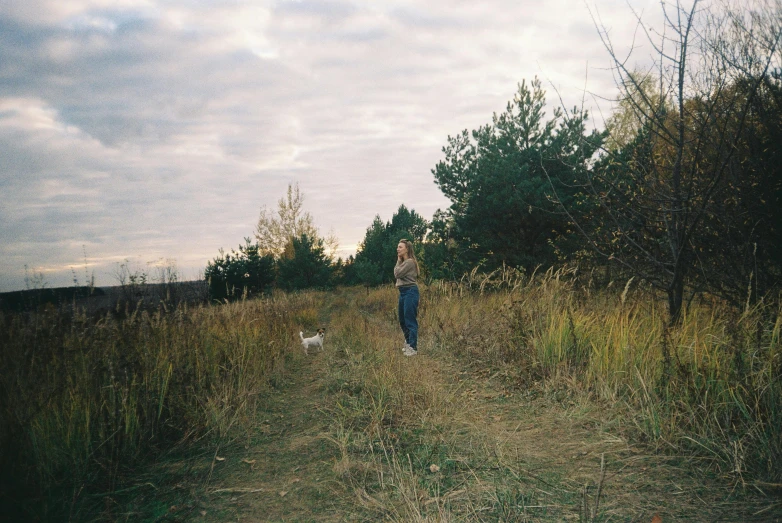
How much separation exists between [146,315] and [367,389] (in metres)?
2.49

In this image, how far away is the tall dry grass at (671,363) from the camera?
111 inches

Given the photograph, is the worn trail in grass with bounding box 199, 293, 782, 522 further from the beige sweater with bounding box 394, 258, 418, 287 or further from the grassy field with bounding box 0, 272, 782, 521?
the beige sweater with bounding box 394, 258, 418, 287

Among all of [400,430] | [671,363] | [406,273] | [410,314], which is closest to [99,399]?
[400,430]

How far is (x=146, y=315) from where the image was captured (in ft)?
14.3

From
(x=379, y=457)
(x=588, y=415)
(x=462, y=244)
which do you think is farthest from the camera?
(x=462, y=244)

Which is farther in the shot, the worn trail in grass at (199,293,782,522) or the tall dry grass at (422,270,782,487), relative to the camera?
the tall dry grass at (422,270,782,487)

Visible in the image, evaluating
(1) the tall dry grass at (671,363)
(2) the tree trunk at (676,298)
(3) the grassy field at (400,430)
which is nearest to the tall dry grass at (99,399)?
(3) the grassy field at (400,430)

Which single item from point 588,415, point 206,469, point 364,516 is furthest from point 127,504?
point 588,415

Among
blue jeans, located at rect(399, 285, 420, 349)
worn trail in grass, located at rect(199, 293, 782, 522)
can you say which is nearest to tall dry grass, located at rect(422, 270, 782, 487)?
worn trail in grass, located at rect(199, 293, 782, 522)

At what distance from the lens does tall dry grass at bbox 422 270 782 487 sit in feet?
9.29

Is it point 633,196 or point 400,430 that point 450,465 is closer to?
point 400,430

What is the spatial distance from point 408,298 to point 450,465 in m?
4.52

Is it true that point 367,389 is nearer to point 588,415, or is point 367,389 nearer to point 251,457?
point 251,457

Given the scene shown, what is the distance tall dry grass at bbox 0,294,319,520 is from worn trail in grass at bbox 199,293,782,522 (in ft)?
1.80
